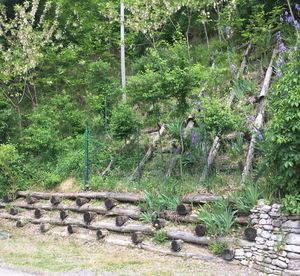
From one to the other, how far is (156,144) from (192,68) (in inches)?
112

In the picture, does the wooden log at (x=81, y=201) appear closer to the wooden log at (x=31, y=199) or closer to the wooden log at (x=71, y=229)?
the wooden log at (x=71, y=229)

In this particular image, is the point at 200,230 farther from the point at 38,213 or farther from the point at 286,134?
the point at 38,213

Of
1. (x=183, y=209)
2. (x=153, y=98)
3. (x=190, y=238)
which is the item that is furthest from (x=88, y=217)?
(x=153, y=98)

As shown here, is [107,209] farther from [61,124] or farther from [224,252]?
[61,124]

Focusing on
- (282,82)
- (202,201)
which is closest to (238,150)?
(202,201)

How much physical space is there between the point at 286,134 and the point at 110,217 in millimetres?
4934

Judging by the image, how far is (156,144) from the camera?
11.8m

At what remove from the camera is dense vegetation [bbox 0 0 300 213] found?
837cm

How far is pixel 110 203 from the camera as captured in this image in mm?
10117

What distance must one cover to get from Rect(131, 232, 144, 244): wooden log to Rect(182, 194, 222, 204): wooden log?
3.80 ft

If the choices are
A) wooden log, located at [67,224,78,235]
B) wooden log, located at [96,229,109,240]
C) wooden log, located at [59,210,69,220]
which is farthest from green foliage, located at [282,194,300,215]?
wooden log, located at [59,210,69,220]

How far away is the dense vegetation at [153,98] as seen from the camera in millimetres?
8367

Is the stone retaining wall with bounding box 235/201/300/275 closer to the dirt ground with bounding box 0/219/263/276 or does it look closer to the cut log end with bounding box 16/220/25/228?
the dirt ground with bounding box 0/219/263/276

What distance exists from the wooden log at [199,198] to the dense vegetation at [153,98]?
240 millimetres
